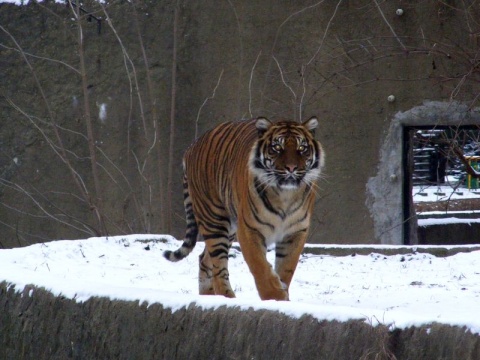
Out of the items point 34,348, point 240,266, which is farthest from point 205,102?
point 34,348

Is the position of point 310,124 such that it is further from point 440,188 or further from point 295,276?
point 440,188

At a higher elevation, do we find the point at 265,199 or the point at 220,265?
the point at 265,199

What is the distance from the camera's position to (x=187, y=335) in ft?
12.7

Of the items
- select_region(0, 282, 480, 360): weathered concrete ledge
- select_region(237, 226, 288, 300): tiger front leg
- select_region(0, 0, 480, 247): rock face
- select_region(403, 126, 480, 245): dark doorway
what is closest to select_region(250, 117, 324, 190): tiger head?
select_region(237, 226, 288, 300): tiger front leg

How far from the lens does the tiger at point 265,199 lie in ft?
17.8

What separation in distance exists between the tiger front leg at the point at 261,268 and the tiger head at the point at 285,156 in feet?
1.07

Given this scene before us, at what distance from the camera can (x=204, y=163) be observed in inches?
250

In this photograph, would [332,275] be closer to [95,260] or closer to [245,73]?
[95,260]

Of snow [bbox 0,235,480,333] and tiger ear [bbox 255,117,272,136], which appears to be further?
tiger ear [bbox 255,117,272,136]

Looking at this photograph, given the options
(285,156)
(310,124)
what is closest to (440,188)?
(310,124)

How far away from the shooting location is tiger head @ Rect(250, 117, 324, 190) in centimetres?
540

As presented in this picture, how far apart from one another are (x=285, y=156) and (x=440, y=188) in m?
12.7

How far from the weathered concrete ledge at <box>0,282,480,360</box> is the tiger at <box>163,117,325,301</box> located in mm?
1329

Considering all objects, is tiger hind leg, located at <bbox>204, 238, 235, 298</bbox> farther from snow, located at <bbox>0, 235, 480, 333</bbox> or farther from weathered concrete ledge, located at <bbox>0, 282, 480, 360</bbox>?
weathered concrete ledge, located at <bbox>0, 282, 480, 360</bbox>
